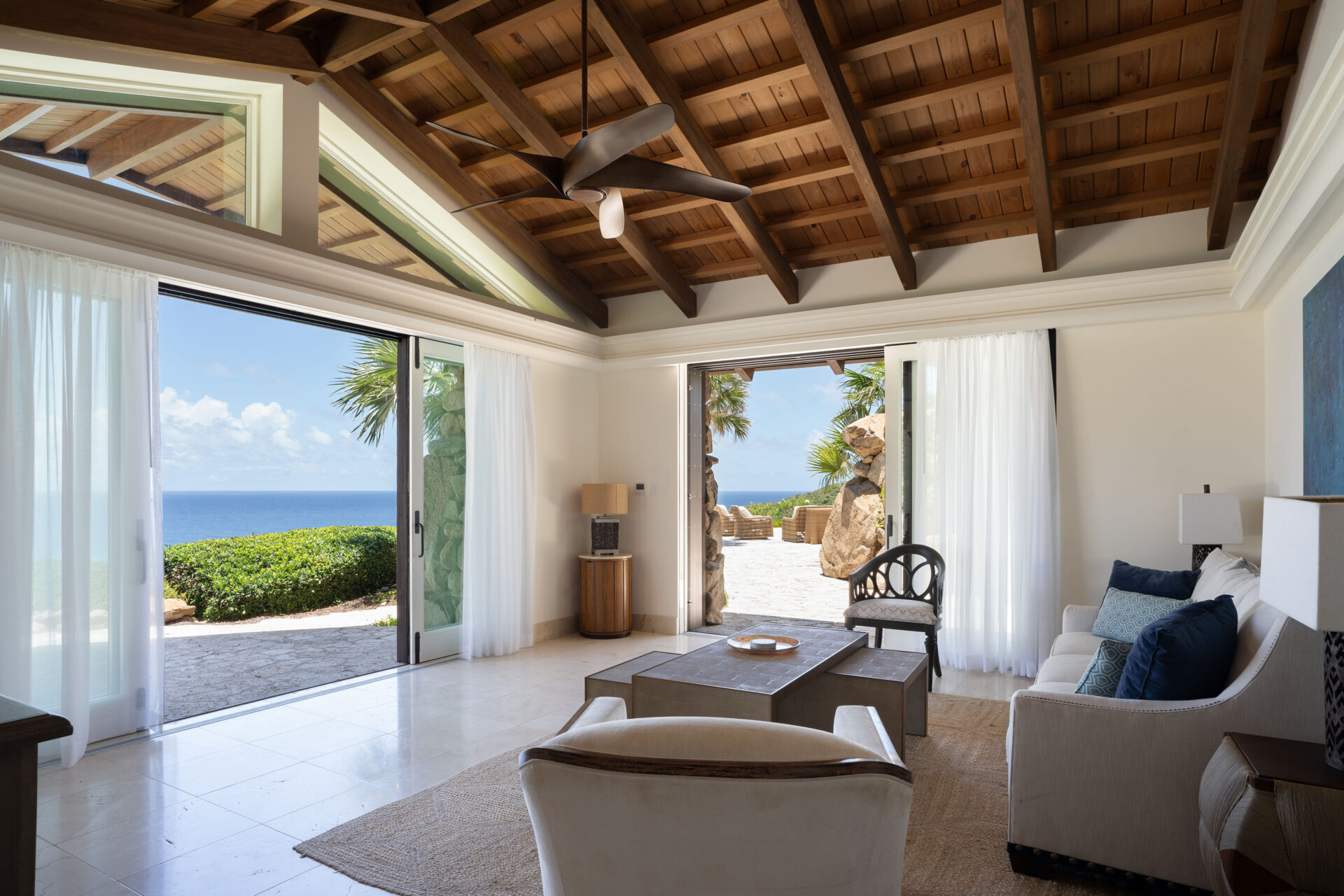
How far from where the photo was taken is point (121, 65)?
386 centimetres

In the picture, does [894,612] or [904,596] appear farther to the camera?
[904,596]

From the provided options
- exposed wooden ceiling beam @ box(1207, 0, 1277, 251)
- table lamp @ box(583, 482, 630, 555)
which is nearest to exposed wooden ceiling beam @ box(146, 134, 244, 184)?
table lamp @ box(583, 482, 630, 555)

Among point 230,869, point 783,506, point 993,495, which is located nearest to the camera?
point 230,869

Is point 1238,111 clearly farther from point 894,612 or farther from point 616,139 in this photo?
point 894,612

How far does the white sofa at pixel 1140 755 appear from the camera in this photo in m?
2.11

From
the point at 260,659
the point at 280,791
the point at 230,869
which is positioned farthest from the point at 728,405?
the point at 230,869

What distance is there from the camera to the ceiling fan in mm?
2818

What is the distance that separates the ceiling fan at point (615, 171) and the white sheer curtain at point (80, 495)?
75.3 inches

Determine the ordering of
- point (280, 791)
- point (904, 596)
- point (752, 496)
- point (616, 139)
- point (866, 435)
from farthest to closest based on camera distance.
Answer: point (752, 496) → point (866, 435) → point (904, 596) → point (280, 791) → point (616, 139)

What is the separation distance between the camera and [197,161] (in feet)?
13.5

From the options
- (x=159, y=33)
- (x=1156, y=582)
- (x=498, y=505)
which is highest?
(x=159, y=33)

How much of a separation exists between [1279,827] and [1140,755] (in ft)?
1.59

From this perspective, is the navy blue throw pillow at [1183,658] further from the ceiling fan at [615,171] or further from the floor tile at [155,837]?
the floor tile at [155,837]

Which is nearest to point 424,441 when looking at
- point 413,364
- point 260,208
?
point 413,364
